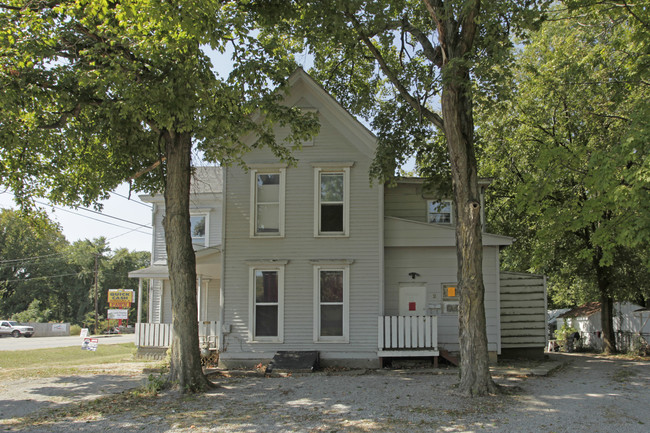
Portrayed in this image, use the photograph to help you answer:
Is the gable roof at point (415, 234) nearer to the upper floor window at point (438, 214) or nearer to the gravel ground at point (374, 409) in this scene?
the upper floor window at point (438, 214)

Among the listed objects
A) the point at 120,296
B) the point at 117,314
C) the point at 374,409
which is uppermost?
the point at 120,296

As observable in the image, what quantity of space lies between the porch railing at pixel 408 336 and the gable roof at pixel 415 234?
2.10 m

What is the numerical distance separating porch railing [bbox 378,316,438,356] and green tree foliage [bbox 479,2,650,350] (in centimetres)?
533

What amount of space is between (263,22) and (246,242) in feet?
19.8

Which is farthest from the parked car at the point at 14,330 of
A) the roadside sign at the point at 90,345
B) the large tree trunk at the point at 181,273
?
the large tree trunk at the point at 181,273

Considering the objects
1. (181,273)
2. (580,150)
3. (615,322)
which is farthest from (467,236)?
(615,322)

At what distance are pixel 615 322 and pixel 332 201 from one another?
61.3 ft

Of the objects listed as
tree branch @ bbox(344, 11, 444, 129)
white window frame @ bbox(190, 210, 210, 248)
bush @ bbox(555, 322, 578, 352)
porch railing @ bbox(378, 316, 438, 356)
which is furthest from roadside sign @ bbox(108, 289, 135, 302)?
tree branch @ bbox(344, 11, 444, 129)

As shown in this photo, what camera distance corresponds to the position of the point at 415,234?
48.4 feet

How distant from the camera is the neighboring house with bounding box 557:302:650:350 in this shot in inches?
862

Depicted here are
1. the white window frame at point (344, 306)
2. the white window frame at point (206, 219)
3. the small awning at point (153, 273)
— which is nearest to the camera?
the white window frame at point (344, 306)

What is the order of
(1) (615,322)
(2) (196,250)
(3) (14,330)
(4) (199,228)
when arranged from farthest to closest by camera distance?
(3) (14,330), (1) (615,322), (4) (199,228), (2) (196,250)

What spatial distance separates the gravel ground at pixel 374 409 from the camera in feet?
25.6

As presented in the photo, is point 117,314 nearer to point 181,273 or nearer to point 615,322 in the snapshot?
point 615,322
